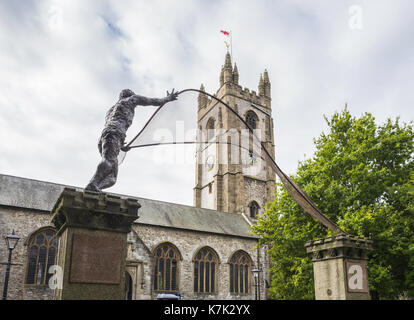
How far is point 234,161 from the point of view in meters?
43.8

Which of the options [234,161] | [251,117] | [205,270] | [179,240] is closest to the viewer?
[179,240]

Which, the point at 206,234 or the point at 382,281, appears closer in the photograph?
the point at 382,281

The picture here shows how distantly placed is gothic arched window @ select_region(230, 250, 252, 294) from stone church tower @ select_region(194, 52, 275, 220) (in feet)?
29.6

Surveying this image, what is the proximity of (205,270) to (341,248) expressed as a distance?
927 inches

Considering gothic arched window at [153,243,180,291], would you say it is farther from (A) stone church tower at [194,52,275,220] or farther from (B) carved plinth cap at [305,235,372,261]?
(B) carved plinth cap at [305,235,372,261]

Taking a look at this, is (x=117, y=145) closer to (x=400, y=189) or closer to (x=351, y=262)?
(x=351, y=262)

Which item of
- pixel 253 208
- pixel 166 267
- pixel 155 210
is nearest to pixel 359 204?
pixel 166 267

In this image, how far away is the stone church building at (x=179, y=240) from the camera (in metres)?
23.2

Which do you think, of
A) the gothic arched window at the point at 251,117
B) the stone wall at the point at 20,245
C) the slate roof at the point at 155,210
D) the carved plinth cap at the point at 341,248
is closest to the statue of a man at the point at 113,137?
the carved plinth cap at the point at 341,248

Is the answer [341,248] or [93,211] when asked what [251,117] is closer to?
[341,248]

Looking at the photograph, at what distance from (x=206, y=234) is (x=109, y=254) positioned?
84.7 feet

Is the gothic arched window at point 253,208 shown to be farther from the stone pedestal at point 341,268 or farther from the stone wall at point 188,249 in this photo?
the stone pedestal at point 341,268

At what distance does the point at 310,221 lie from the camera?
53.4 ft
